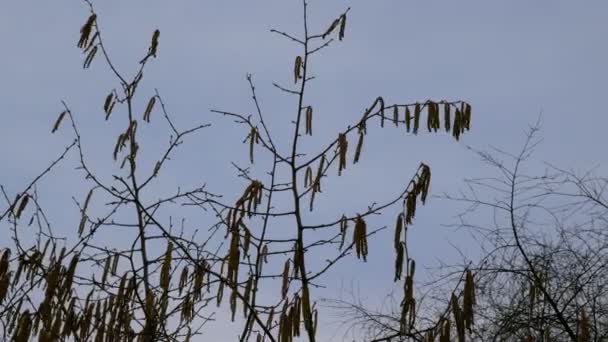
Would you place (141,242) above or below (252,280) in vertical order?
A: above

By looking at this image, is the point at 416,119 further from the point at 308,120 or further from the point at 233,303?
the point at 233,303

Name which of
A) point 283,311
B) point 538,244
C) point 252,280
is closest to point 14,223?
point 252,280

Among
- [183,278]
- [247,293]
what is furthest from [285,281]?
[183,278]

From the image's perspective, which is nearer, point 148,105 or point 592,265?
point 148,105

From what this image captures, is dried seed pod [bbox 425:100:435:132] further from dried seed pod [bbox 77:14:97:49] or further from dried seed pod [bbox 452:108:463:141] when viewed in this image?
dried seed pod [bbox 77:14:97:49]

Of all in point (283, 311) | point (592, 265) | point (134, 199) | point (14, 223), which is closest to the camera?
point (283, 311)

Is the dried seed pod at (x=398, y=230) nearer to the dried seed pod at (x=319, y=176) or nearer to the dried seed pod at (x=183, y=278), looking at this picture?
the dried seed pod at (x=319, y=176)

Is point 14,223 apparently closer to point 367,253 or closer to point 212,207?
point 212,207

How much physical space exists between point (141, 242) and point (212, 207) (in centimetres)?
43

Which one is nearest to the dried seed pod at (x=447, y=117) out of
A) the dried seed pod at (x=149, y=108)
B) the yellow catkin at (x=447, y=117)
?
the yellow catkin at (x=447, y=117)

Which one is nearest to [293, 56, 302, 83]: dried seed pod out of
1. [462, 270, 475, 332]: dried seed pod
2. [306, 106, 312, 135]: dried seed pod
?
[306, 106, 312, 135]: dried seed pod

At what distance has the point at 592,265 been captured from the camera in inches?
183

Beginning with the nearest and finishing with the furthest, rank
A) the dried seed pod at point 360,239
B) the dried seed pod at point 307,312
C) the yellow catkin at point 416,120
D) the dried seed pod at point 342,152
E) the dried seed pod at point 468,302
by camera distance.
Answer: the dried seed pod at point 468,302 < the dried seed pod at point 307,312 < the dried seed pod at point 360,239 < the dried seed pod at point 342,152 < the yellow catkin at point 416,120

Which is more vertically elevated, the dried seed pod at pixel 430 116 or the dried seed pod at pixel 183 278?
the dried seed pod at pixel 430 116
